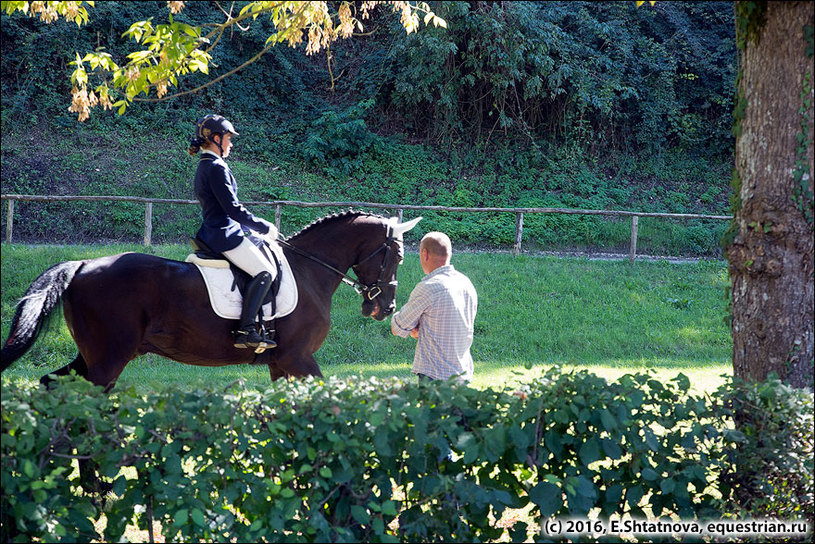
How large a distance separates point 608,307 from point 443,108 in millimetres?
11090

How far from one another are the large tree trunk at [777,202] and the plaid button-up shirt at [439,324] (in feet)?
6.31

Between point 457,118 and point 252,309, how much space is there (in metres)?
17.8

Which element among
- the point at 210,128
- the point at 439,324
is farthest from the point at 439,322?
the point at 210,128

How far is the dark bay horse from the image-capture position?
591 centimetres

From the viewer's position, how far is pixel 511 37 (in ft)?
71.6

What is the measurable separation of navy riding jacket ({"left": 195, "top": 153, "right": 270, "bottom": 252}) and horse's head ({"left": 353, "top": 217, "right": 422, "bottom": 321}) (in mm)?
1174

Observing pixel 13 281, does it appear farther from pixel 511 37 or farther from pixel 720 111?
pixel 720 111

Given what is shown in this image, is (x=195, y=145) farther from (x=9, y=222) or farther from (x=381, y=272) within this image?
(x=9, y=222)

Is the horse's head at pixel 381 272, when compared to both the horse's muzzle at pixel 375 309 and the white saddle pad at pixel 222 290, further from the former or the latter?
the white saddle pad at pixel 222 290

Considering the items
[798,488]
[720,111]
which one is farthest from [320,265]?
[720,111]

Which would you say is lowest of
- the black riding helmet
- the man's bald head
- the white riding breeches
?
the white riding breeches

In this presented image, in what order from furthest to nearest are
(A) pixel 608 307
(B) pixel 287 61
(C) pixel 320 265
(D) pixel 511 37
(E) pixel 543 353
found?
1. (B) pixel 287 61
2. (D) pixel 511 37
3. (A) pixel 608 307
4. (E) pixel 543 353
5. (C) pixel 320 265

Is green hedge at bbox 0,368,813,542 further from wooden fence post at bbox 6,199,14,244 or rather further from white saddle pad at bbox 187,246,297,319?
wooden fence post at bbox 6,199,14,244

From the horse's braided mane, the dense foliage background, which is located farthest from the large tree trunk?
the dense foliage background
